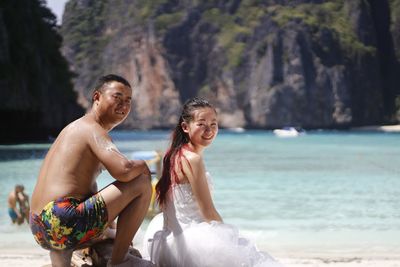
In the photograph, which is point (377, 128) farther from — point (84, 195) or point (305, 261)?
point (84, 195)

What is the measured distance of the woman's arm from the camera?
3.86 metres

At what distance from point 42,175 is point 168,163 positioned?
776mm

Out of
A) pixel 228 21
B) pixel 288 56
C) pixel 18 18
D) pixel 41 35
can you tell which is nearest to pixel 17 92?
pixel 18 18

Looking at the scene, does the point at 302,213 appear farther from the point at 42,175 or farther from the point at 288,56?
the point at 288,56

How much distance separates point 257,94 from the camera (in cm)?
10844

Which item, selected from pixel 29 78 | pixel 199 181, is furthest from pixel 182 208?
pixel 29 78

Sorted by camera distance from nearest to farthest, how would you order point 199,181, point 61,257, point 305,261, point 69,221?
point 69,221, point 61,257, point 199,181, point 305,261

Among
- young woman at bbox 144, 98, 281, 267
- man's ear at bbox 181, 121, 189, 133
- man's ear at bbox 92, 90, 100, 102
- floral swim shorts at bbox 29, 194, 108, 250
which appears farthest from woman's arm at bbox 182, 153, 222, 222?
man's ear at bbox 92, 90, 100, 102

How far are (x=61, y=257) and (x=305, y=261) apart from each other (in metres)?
3.52

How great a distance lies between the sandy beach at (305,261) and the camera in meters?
6.34

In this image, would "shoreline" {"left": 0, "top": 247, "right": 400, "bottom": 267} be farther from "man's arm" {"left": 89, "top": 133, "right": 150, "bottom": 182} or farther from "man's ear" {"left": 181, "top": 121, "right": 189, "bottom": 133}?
"man's arm" {"left": 89, "top": 133, "right": 150, "bottom": 182}

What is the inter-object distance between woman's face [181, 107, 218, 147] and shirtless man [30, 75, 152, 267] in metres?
0.45

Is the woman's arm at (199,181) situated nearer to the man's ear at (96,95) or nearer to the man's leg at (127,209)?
the man's leg at (127,209)

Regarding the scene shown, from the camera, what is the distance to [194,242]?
12.6 ft
